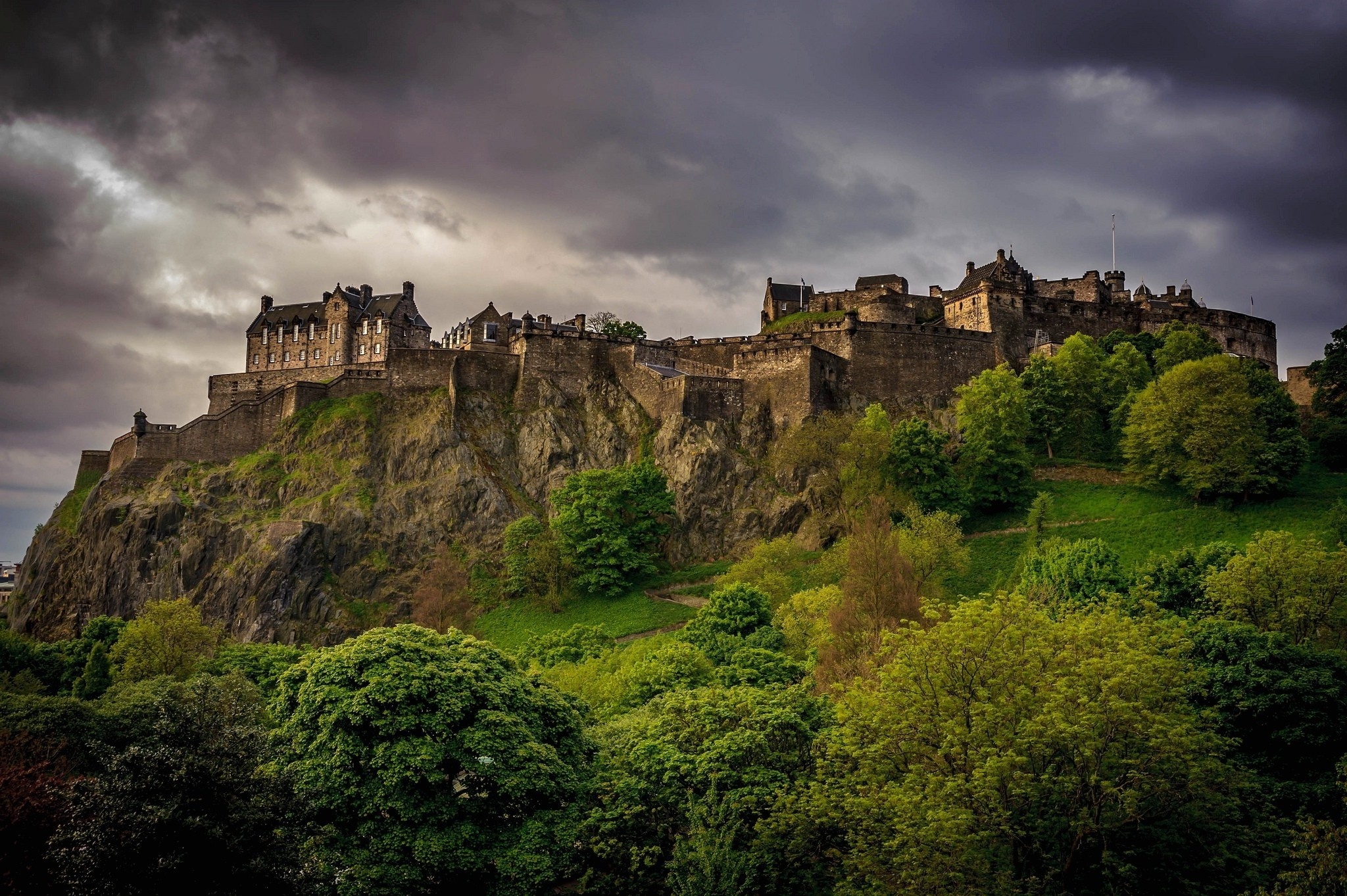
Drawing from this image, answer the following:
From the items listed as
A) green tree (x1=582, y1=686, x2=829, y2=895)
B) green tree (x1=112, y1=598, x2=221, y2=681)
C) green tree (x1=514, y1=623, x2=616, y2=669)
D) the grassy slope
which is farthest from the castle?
green tree (x1=582, y1=686, x2=829, y2=895)

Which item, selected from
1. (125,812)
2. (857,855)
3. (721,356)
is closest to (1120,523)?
(721,356)

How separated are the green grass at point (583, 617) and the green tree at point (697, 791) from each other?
27449mm

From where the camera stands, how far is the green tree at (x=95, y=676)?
48.5 metres

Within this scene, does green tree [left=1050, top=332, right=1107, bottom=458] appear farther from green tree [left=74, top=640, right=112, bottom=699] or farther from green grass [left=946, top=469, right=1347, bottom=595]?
green tree [left=74, top=640, right=112, bottom=699]

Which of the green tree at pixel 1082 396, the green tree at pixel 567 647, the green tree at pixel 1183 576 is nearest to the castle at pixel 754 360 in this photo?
the green tree at pixel 1082 396

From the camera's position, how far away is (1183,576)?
1642 inches

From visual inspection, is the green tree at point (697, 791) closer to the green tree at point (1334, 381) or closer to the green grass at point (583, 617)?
the green grass at point (583, 617)

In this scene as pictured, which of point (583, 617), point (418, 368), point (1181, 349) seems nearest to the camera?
point (583, 617)

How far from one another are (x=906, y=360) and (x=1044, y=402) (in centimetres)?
1094

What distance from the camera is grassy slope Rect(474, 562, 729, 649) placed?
59.9 meters

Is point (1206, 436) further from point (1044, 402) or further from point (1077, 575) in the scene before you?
point (1077, 575)

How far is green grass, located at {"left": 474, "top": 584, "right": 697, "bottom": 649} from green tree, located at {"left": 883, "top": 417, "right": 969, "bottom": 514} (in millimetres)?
13899

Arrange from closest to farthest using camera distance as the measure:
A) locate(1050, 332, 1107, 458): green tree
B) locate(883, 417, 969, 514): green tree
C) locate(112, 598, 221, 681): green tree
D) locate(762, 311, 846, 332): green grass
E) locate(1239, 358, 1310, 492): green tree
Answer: locate(112, 598, 221, 681): green tree → locate(1239, 358, 1310, 492): green tree → locate(883, 417, 969, 514): green tree → locate(1050, 332, 1107, 458): green tree → locate(762, 311, 846, 332): green grass

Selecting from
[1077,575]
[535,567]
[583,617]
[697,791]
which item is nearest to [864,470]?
[583,617]
